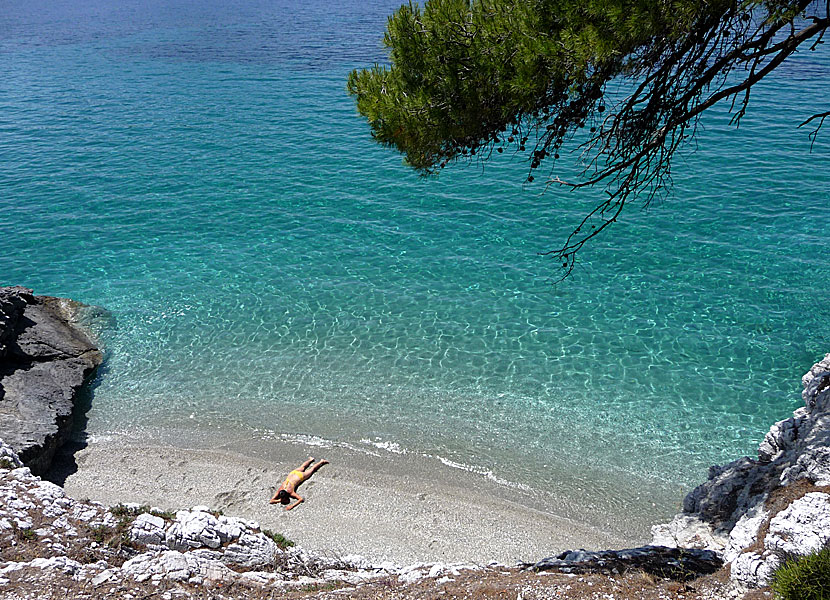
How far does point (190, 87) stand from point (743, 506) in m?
38.9

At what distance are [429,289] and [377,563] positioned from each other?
32.1 feet

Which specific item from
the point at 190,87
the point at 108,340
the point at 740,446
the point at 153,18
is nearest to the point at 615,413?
the point at 740,446

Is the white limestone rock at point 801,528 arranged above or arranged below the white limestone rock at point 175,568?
above

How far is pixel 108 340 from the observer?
1778 centimetres

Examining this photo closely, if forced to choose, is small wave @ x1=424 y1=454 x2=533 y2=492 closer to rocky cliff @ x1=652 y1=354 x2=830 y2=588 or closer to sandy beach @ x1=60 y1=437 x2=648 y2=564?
sandy beach @ x1=60 y1=437 x2=648 y2=564

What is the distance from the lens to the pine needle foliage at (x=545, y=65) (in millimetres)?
7965

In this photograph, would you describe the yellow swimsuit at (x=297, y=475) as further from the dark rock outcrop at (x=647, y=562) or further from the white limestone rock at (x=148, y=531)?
the dark rock outcrop at (x=647, y=562)

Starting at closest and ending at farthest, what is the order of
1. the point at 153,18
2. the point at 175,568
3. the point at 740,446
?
1. the point at 175,568
2. the point at 740,446
3. the point at 153,18

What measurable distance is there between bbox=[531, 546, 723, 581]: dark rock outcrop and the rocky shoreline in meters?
0.02

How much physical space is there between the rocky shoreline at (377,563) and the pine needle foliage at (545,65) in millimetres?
4514

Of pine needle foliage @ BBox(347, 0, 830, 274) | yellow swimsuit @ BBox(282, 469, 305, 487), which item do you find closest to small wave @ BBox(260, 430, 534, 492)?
yellow swimsuit @ BBox(282, 469, 305, 487)

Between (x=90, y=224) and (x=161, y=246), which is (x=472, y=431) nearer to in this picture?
(x=161, y=246)

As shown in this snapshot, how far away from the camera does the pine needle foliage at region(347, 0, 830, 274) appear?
7.96 meters

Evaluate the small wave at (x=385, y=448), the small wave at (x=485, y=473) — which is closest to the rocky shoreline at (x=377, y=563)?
the small wave at (x=485, y=473)
